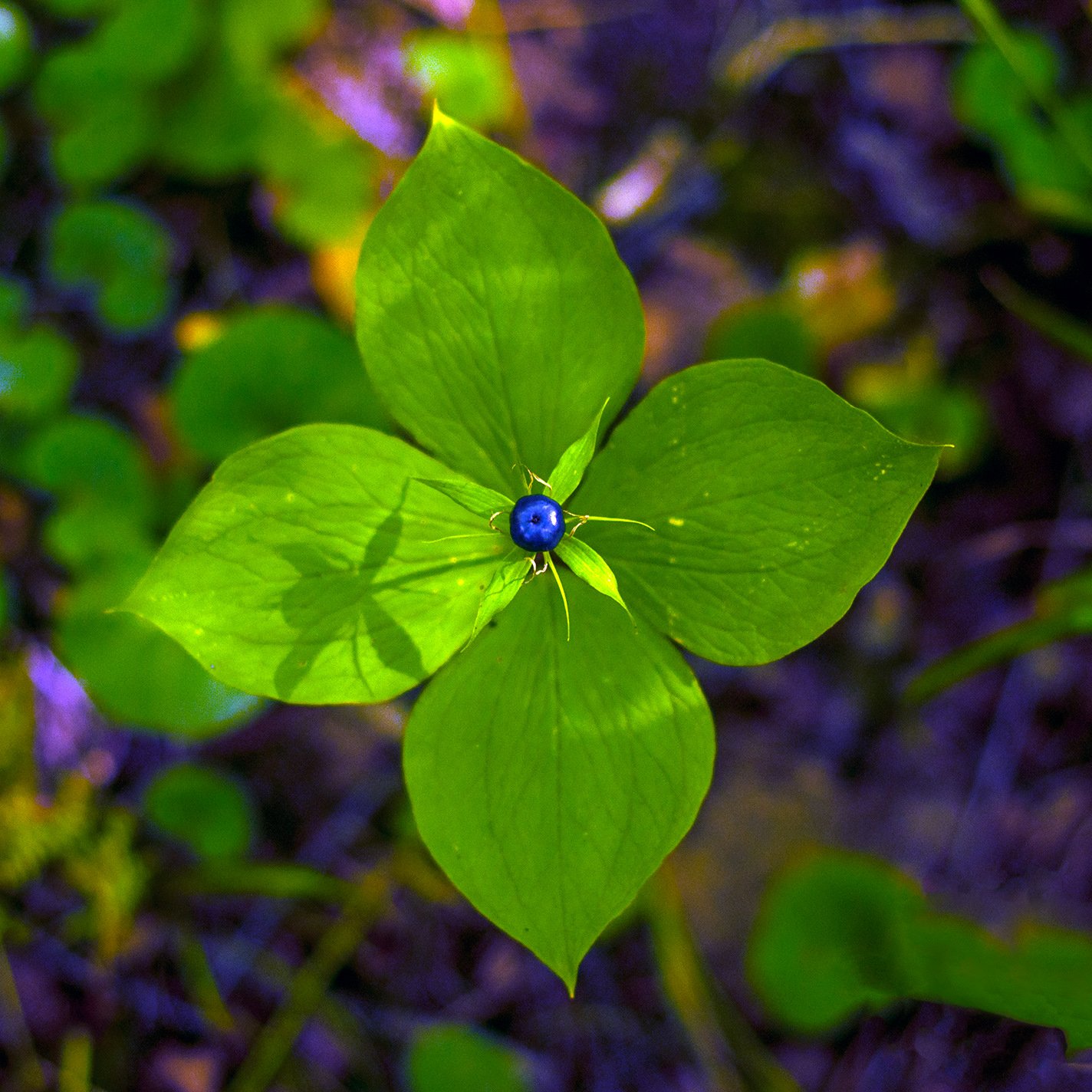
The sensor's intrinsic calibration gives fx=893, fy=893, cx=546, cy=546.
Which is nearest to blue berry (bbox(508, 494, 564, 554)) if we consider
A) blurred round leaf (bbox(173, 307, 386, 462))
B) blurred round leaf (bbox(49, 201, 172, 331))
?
blurred round leaf (bbox(173, 307, 386, 462))

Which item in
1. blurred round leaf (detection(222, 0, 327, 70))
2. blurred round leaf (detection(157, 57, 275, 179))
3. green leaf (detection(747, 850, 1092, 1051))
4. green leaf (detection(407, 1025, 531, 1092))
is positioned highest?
blurred round leaf (detection(222, 0, 327, 70))

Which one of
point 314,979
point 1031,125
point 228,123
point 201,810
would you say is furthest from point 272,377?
point 1031,125

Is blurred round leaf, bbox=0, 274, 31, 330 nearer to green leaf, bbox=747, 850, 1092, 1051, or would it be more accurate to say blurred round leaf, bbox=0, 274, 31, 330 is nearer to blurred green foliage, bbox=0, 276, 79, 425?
blurred green foliage, bbox=0, 276, 79, 425

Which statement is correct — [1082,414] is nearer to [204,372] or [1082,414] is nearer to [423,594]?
[423,594]

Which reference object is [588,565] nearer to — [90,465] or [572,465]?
[572,465]

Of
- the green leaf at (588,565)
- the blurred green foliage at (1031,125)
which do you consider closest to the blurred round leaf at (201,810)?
the green leaf at (588,565)

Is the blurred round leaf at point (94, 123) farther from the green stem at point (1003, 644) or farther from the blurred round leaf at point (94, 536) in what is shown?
the green stem at point (1003, 644)
